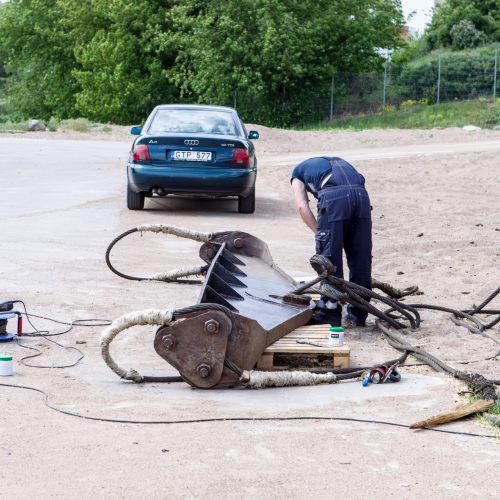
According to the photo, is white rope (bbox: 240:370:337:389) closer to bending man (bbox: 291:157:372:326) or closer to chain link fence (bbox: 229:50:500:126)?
bending man (bbox: 291:157:372:326)

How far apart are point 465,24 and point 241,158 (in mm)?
45641

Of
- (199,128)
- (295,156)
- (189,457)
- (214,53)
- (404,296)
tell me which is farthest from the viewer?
(214,53)

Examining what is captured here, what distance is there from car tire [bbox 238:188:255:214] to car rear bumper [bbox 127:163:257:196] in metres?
0.54

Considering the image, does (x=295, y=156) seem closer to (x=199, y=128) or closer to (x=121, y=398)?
(x=199, y=128)

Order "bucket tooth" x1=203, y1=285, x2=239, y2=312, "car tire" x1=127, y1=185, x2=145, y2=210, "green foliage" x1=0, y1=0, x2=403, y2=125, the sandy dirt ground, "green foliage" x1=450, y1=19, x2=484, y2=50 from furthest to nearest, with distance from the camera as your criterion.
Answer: "green foliage" x1=450, y1=19, x2=484, y2=50 < "green foliage" x1=0, y1=0, x2=403, y2=125 < "car tire" x1=127, y1=185, x2=145, y2=210 < "bucket tooth" x1=203, y1=285, x2=239, y2=312 < the sandy dirt ground

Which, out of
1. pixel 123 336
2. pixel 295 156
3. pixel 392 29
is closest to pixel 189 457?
pixel 123 336

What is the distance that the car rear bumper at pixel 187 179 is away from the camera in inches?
640

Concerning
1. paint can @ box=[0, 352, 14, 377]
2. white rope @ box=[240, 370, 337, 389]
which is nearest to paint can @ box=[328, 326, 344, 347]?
white rope @ box=[240, 370, 337, 389]

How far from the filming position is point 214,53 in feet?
167

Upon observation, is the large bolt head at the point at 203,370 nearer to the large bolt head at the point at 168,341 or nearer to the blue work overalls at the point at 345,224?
the large bolt head at the point at 168,341

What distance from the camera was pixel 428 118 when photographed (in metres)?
44.6

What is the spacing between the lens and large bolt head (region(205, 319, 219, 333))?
6531 millimetres

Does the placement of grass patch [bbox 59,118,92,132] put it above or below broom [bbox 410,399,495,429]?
below

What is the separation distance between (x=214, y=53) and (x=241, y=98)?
8.09 ft
